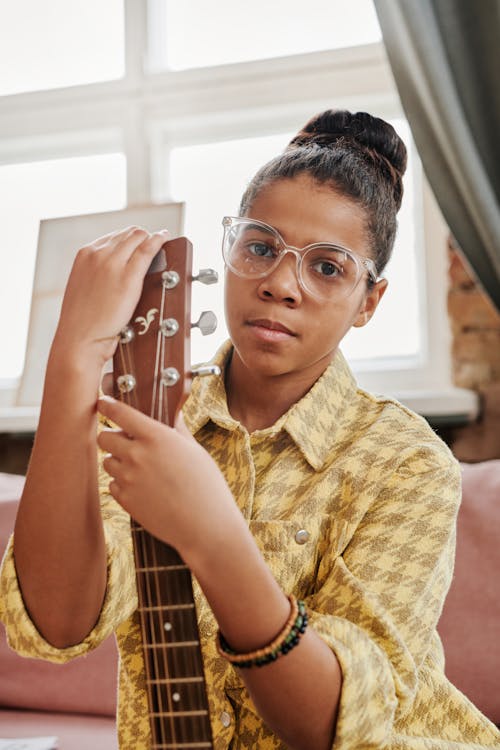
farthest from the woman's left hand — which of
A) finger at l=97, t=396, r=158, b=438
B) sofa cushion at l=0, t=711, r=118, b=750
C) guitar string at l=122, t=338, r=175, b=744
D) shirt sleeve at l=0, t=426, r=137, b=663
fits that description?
sofa cushion at l=0, t=711, r=118, b=750

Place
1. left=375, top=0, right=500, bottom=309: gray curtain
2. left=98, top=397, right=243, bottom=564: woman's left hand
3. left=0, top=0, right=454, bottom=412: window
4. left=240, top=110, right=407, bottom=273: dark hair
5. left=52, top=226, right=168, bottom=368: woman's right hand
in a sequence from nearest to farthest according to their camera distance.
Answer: left=98, top=397, right=243, bottom=564: woman's left hand < left=52, top=226, right=168, bottom=368: woman's right hand < left=240, top=110, right=407, bottom=273: dark hair < left=375, top=0, right=500, bottom=309: gray curtain < left=0, top=0, right=454, bottom=412: window

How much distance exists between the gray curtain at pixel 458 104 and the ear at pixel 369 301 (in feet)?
3.43

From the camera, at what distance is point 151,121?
8.80ft

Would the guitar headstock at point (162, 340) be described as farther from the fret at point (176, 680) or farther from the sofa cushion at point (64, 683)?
the sofa cushion at point (64, 683)

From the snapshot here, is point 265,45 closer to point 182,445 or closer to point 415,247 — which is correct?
point 415,247

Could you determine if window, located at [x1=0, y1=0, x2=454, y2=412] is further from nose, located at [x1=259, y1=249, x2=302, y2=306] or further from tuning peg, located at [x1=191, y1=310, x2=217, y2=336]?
tuning peg, located at [x1=191, y1=310, x2=217, y2=336]

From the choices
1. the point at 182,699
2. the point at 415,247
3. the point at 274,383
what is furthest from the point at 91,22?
the point at 182,699

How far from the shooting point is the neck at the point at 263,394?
1.14 meters

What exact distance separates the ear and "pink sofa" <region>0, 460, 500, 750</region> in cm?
62

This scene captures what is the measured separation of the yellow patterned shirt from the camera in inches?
35.1

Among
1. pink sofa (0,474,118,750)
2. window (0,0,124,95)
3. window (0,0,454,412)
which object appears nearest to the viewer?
pink sofa (0,474,118,750)

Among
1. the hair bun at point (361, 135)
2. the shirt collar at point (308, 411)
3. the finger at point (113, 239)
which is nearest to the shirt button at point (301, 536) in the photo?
the shirt collar at point (308, 411)

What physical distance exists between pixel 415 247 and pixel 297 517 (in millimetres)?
1601

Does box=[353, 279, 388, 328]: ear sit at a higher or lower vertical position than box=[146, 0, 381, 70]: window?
lower
